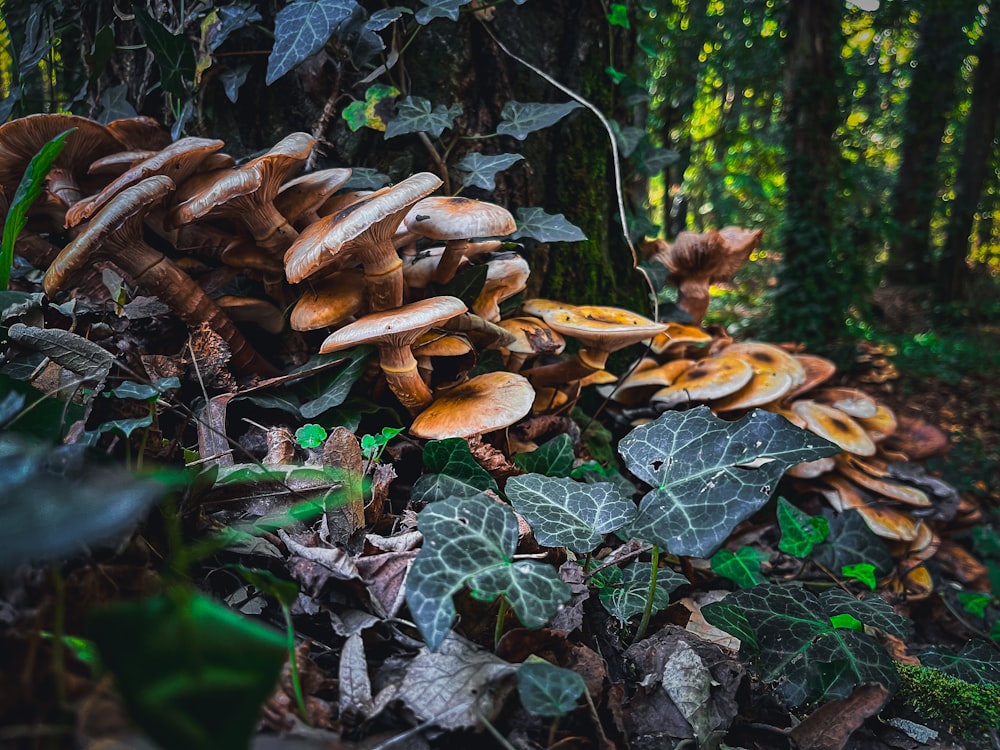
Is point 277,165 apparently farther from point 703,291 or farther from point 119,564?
point 703,291

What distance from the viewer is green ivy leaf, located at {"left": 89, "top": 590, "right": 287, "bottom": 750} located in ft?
1.63

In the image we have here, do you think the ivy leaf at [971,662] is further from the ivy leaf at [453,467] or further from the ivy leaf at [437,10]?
the ivy leaf at [437,10]

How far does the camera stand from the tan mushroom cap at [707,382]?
2258 mm

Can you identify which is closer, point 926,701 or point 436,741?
point 436,741

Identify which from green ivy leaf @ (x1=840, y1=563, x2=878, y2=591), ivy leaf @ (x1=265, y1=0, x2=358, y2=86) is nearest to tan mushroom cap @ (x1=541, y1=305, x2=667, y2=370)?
green ivy leaf @ (x1=840, y1=563, x2=878, y2=591)

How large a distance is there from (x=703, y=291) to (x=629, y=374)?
96 centimetres

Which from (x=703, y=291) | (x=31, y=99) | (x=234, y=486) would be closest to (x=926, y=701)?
(x=234, y=486)

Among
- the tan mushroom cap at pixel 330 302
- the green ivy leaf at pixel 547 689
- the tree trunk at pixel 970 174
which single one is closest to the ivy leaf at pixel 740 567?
the green ivy leaf at pixel 547 689

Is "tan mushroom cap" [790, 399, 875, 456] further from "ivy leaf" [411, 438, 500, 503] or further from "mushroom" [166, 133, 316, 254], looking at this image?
"mushroom" [166, 133, 316, 254]

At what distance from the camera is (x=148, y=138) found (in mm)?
1863

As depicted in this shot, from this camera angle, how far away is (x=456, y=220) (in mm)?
1516

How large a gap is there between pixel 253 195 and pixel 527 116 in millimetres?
1018

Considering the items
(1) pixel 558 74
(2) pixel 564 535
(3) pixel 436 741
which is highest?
(1) pixel 558 74

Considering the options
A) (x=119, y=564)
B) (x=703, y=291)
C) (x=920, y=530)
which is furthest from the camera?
(x=703, y=291)
